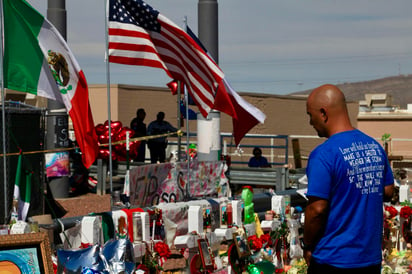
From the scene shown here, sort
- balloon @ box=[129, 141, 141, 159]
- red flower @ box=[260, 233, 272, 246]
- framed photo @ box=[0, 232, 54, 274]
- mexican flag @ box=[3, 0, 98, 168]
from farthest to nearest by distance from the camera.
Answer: balloon @ box=[129, 141, 141, 159] → red flower @ box=[260, 233, 272, 246] → mexican flag @ box=[3, 0, 98, 168] → framed photo @ box=[0, 232, 54, 274]

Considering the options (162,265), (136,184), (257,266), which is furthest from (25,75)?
(257,266)

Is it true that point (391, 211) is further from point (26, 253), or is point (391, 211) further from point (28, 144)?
point (28, 144)

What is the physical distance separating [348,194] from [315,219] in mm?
239

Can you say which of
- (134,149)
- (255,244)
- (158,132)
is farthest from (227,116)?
(255,244)

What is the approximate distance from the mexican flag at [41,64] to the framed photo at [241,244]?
181cm

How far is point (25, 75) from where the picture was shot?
24.3 ft

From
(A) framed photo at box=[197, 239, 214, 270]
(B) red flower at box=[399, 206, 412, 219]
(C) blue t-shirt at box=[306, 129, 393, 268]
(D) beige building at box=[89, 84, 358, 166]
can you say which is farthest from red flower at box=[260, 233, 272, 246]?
(D) beige building at box=[89, 84, 358, 166]

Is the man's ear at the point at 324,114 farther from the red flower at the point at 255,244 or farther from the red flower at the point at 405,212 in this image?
the red flower at the point at 405,212

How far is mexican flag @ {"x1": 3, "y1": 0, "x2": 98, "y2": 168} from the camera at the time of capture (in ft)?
24.0

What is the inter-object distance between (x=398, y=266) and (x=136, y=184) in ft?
9.52

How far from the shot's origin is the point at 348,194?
180 inches

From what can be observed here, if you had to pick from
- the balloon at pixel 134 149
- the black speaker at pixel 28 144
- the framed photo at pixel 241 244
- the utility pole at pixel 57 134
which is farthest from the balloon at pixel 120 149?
the framed photo at pixel 241 244

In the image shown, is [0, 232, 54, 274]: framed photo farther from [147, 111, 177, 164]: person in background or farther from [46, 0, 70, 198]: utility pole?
[147, 111, 177, 164]: person in background

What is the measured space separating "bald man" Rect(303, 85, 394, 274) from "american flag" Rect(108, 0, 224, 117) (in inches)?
180
